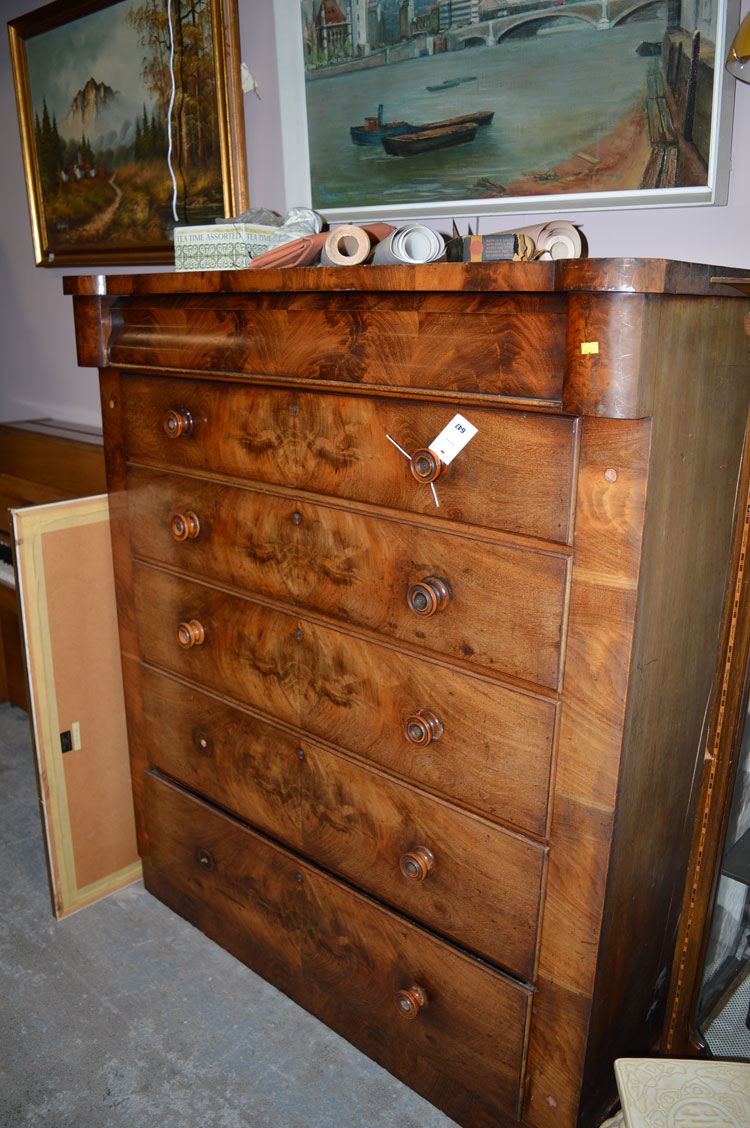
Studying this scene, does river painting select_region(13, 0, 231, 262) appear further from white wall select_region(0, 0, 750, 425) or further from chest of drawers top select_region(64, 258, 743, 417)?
chest of drawers top select_region(64, 258, 743, 417)

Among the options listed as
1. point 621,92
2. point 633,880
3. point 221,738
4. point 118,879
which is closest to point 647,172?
point 621,92

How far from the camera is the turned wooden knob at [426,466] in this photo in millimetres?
1344

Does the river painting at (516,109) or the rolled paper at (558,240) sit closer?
the rolled paper at (558,240)

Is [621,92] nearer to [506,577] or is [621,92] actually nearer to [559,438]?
[559,438]

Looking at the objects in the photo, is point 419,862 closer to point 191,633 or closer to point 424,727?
point 424,727

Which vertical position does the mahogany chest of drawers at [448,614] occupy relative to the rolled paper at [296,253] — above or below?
below

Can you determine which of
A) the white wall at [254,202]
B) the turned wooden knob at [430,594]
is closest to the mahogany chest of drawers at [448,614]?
the turned wooden knob at [430,594]

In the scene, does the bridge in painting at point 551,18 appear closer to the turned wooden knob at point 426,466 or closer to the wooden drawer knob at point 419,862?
the turned wooden knob at point 426,466

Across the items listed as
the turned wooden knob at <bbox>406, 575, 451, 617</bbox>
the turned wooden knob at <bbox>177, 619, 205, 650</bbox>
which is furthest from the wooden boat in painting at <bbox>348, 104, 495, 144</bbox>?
the turned wooden knob at <bbox>177, 619, 205, 650</bbox>

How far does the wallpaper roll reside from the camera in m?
1.41

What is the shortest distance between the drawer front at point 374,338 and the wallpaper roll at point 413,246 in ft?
0.34

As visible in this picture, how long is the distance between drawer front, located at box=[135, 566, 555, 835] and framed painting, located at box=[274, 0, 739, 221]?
98 cm

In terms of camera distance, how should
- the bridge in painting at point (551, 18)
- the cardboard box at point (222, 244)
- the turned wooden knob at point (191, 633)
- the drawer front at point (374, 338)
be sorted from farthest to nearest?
the turned wooden knob at point (191, 633) → the cardboard box at point (222, 244) → the bridge in painting at point (551, 18) → the drawer front at point (374, 338)

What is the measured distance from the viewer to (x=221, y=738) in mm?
1942
